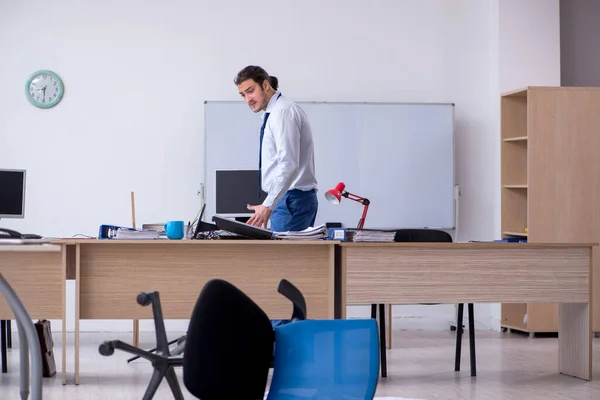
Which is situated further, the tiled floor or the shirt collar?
the shirt collar

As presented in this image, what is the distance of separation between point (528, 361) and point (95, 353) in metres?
2.75

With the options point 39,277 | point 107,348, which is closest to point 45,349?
point 39,277

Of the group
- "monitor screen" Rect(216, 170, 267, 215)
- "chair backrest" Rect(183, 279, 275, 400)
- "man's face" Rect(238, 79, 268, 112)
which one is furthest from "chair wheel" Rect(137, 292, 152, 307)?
"monitor screen" Rect(216, 170, 267, 215)

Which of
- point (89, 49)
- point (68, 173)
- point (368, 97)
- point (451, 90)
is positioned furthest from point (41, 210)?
point (451, 90)

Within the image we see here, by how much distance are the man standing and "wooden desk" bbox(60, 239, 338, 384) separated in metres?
0.26

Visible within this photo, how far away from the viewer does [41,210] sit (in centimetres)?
647

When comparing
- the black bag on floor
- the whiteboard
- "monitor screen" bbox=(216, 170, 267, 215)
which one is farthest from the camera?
the whiteboard

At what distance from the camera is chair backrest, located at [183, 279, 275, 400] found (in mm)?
2281

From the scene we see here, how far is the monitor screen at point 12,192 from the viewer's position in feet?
15.7

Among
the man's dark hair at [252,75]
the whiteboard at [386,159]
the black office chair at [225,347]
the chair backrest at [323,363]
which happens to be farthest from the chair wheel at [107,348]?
the whiteboard at [386,159]

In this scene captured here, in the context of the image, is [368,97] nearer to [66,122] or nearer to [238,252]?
[66,122]

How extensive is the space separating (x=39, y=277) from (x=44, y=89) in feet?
9.74

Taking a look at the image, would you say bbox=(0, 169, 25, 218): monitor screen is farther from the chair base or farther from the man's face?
the chair base

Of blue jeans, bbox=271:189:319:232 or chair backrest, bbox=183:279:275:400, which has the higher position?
blue jeans, bbox=271:189:319:232
